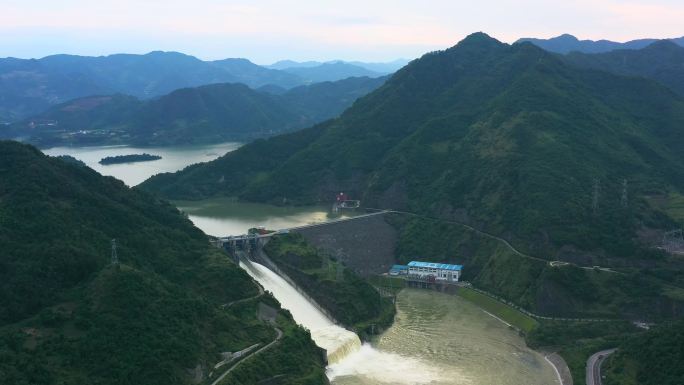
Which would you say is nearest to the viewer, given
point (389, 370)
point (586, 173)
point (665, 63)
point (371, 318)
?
point (389, 370)

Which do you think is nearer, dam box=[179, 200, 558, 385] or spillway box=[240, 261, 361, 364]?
dam box=[179, 200, 558, 385]

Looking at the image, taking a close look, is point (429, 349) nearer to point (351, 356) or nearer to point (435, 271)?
point (351, 356)

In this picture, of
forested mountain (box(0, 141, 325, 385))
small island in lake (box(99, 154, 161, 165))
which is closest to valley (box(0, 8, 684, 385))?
forested mountain (box(0, 141, 325, 385))

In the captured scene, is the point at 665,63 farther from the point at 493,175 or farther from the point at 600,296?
the point at 600,296

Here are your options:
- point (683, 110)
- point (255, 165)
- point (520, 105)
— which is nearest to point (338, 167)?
point (255, 165)

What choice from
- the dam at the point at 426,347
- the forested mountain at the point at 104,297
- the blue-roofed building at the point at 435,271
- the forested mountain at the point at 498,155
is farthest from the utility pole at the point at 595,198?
the forested mountain at the point at 104,297

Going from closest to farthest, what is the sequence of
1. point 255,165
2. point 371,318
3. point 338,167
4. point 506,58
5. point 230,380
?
point 230,380 < point 371,318 < point 338,167 < point 255,165 < point 506,58

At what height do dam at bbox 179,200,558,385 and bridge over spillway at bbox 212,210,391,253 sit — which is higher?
bridge over spillway at bbox 212,210,391,253

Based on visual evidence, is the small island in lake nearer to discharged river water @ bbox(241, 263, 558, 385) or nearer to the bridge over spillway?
the bridge over spillway
